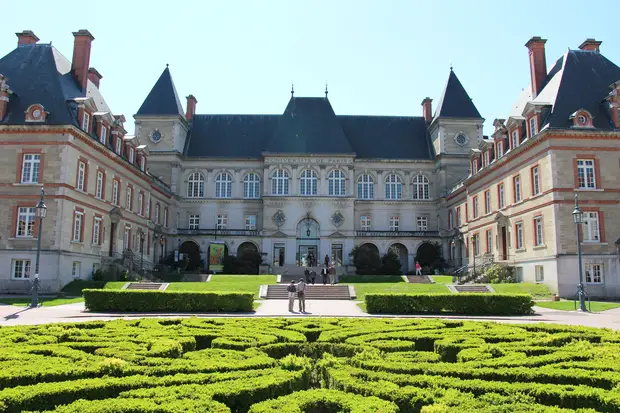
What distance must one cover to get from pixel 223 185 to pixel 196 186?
299cm

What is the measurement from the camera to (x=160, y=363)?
791cm

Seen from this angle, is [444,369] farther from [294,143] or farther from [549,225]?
[294,143]

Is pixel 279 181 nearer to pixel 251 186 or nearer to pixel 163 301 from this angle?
pixel 251 186

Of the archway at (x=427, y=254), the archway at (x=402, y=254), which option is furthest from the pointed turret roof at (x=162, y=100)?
the archway at (x=427, y=254)

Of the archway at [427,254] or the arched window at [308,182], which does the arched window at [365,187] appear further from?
the archway at [427,254]

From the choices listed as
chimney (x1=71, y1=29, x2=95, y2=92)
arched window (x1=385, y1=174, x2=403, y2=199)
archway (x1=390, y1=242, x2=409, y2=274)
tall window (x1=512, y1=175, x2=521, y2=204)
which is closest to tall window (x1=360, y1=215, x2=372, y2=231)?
arched window (x1=385, y1=174, x2=403, y2=199)

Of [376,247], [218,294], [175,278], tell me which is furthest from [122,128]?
[376,247]

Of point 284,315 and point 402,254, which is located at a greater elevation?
point 402,254

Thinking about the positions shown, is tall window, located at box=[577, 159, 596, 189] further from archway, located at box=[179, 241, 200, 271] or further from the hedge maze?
archway, located at box=[179, 241, 200, 271]

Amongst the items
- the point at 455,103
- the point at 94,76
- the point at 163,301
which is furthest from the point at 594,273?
the point at 94,76

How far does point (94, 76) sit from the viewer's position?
44.1 meters

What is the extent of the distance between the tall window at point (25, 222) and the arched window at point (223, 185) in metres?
25.0

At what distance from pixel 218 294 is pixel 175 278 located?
20271mm

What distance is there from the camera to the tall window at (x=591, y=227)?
3159cm
